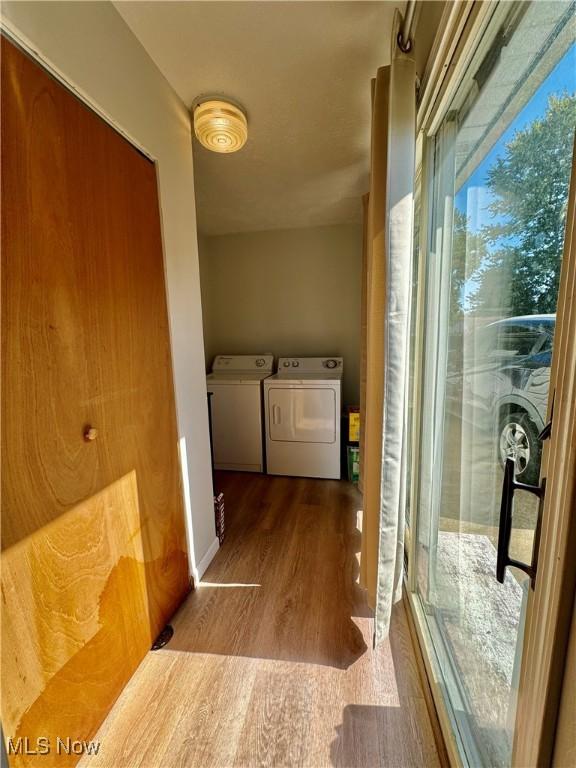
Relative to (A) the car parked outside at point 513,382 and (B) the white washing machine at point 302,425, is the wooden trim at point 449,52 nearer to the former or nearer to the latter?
(A) the car parked outside at point 513,382

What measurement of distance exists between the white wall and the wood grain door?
0.08 m

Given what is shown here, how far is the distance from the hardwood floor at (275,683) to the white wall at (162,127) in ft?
1.32

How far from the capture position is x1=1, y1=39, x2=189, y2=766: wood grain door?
798mm

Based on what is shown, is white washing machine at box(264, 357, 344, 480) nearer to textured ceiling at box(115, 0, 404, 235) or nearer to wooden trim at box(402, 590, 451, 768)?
wooden trim at box(402, 590, 451, 768)

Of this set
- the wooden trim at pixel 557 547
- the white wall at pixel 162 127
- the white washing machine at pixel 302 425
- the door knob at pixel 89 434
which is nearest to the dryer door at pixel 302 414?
the white washing machine at pixel 302 425

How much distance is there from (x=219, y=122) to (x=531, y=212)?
1.50 m

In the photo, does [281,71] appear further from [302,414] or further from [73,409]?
[302,414]

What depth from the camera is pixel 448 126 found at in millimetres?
1156

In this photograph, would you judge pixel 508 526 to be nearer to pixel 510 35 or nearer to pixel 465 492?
pixel 465 492

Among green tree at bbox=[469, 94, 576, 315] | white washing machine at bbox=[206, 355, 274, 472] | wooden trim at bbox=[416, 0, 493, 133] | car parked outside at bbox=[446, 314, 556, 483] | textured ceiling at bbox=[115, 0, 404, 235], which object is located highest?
textured ceiling at bbox=[115, 0, 404, 235]

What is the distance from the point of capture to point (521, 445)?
2.33ft

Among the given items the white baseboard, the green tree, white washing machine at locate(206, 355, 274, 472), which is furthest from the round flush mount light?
the white baseboard

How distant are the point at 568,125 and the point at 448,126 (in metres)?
0.75

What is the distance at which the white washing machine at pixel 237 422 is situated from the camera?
3061 mm
